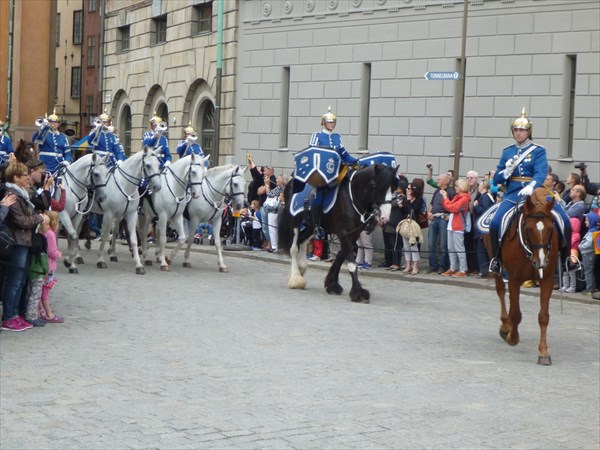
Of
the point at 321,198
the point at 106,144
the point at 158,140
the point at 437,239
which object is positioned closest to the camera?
the point at 321,198

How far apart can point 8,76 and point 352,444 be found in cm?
4178

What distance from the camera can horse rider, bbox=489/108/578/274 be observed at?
14742 millimetres

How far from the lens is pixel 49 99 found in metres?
49.9

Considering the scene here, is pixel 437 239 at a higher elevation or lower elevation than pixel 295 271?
higher

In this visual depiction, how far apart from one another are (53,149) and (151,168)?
6.71 ft

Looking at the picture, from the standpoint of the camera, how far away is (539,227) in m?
14.2

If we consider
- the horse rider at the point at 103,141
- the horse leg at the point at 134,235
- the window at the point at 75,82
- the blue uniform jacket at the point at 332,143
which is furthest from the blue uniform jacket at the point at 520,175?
the window at the point at 75,82

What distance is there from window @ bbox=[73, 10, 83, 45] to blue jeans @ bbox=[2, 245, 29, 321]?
172ft

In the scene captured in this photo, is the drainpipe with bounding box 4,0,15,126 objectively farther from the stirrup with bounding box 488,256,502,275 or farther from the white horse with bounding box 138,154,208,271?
the stirrup with bounding box 488,256,502,275

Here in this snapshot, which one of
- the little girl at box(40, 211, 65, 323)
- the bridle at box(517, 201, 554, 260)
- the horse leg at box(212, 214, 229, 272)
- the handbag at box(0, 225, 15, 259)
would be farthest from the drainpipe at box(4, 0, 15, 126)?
the bridle at box(517, 201, 554, 260)

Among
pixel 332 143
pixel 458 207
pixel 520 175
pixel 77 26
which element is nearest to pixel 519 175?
pixel 520 175

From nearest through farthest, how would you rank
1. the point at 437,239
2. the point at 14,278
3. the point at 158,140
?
the point at 14,278 < the point at 437,239 < the point at 158,140

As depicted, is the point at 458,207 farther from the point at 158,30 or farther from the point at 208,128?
the point at 158,30

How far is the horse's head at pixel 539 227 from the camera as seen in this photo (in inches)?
558
